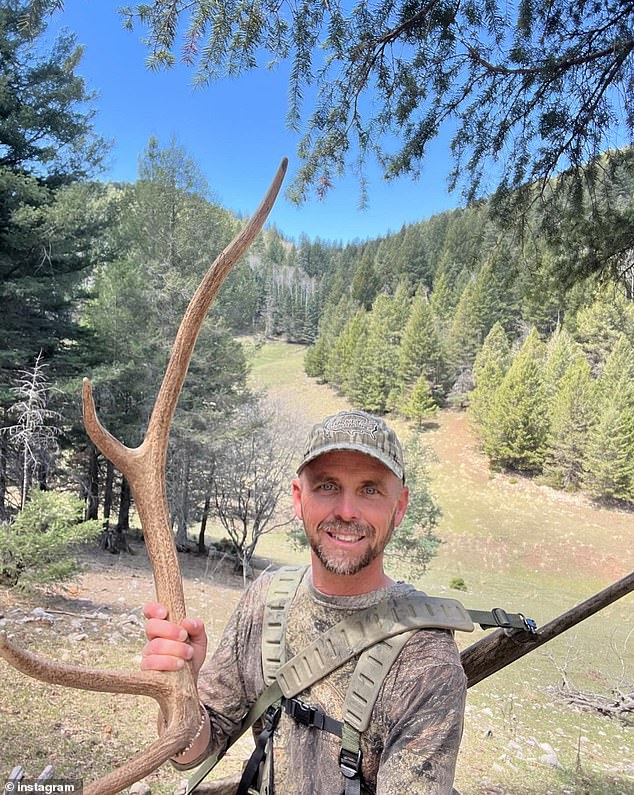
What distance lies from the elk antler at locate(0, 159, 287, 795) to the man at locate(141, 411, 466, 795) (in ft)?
0.16

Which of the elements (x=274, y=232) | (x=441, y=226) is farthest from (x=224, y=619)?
(x=274, y=232)

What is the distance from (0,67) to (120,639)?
1059 cm

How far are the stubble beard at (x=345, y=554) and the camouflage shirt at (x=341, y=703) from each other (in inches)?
3.5

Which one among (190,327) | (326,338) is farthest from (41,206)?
(326,338)

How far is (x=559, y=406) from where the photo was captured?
118 feet

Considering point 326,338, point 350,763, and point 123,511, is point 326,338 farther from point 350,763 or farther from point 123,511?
point 350,763

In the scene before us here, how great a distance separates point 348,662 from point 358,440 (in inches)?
20.7

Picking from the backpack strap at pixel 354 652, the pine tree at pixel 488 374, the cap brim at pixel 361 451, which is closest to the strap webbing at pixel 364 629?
the backpack strap at pixel 354 652

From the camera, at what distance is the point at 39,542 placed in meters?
7.67

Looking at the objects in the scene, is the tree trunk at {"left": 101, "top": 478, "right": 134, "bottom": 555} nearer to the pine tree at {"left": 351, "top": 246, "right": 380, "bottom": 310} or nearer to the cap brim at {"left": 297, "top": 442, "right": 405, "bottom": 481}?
the cap brim at {"left": 297, "top": 442, "right": 405, "bottom": 481}

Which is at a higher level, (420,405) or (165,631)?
(165,631)

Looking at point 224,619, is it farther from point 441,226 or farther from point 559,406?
point 441,226

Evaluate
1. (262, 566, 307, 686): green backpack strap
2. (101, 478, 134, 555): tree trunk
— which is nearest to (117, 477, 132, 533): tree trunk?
(101, 478, 134, 555): tree trunk

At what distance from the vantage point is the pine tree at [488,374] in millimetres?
40688
